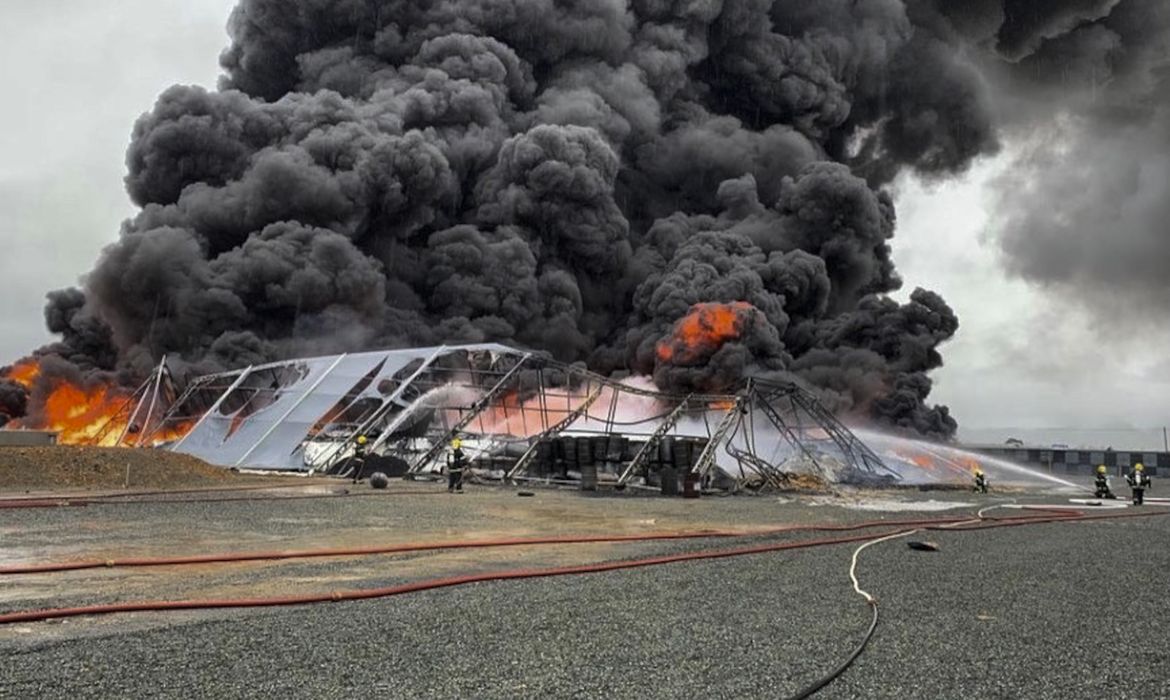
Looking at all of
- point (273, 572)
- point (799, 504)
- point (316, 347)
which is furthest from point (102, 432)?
point (273, 572)

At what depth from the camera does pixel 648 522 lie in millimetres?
16031

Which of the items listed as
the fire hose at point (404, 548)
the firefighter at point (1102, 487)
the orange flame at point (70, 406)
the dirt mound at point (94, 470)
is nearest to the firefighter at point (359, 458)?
the dirt mound at point (94, 470)

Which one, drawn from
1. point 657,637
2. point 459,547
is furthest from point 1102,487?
point 657,637

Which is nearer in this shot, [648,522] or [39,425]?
[648,522]

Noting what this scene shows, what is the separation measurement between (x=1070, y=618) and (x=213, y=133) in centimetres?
5392

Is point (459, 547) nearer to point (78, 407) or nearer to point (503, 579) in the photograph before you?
point (503, 579)

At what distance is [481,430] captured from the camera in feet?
106

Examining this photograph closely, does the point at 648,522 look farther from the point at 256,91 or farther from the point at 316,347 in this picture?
the point at 256,91

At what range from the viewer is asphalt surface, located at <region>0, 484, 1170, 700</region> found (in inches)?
202

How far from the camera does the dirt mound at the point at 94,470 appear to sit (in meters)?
22.3

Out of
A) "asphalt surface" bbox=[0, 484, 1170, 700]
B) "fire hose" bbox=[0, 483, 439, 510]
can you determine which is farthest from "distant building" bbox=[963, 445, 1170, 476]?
"asphalt surface" bbox=[0, 484, 1170, 700]

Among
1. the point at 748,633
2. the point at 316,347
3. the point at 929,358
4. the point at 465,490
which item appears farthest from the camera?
the point at 929,358

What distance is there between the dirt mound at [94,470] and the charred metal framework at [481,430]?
5.00 meters

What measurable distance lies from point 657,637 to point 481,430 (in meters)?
26.3
